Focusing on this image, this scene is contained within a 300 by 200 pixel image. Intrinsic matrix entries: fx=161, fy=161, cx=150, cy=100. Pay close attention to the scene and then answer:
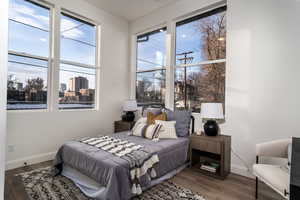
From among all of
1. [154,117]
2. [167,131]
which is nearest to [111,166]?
[167,131]

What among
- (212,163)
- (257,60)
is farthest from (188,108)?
(257,60)

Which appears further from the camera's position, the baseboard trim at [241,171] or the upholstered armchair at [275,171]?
the baseboard trim at [241,171]

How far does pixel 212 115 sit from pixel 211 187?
3.35ft

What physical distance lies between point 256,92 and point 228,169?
130cm

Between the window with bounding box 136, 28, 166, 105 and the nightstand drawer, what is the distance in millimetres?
1454

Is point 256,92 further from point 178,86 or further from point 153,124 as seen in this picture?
point 153,124

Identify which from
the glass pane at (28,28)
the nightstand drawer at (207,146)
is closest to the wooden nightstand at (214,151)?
the nightstand drawer at (207,146)

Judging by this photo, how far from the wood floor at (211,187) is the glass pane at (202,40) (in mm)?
2097

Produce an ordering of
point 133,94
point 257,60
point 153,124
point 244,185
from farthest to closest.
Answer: point 133,94, point 153,124, point 257,60, point 244,185

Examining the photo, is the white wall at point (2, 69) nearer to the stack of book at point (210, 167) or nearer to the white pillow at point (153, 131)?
the white pillow at point (153, 131)

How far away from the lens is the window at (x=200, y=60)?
3023 millimetres

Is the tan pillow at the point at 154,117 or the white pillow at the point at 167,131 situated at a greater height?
the tan pillow at the point at 154,117

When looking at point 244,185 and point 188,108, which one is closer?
point 244,185

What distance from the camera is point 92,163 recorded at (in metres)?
1.92
